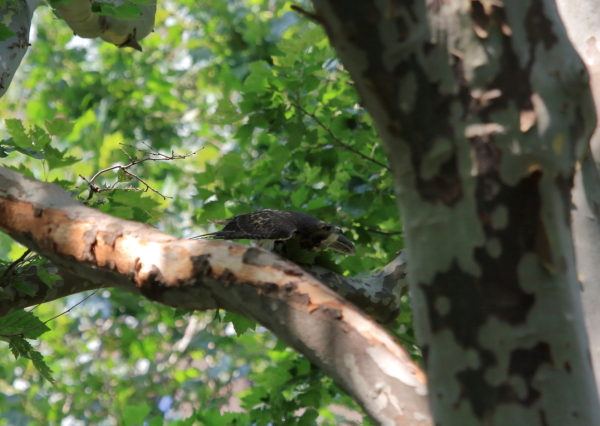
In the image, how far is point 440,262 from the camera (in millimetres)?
1373

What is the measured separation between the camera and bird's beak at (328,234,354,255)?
353 cm

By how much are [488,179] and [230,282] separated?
70cm

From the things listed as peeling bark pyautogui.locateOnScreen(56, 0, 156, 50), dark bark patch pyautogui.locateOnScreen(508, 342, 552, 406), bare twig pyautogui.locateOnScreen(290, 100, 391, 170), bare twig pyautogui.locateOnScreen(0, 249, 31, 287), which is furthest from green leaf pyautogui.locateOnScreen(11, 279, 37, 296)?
dark bark patch pyautogui.locateOnScreen(508, 342, 552, 406)

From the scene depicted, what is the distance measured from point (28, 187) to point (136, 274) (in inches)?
21.5

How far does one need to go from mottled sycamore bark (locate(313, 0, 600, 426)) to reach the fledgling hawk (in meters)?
1.80

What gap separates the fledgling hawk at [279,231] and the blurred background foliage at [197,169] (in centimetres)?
35

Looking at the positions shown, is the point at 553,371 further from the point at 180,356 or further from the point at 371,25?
the point at 180,356

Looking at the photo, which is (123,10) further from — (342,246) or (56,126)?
(342,246)

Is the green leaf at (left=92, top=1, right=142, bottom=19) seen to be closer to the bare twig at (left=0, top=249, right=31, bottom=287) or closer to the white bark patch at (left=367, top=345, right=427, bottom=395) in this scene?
the bare twig at (left=0, top=249, right=31, bottom=287)

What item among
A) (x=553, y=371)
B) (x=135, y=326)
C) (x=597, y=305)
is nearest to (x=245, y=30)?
(x=135, y=326)

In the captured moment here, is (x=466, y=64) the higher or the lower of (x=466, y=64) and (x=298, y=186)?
the higher

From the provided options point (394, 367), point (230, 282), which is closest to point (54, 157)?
point (230, 282)

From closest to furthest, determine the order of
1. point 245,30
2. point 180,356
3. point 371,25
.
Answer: point 371,25 → point 245,30 → point 180,356

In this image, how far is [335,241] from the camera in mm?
3504
